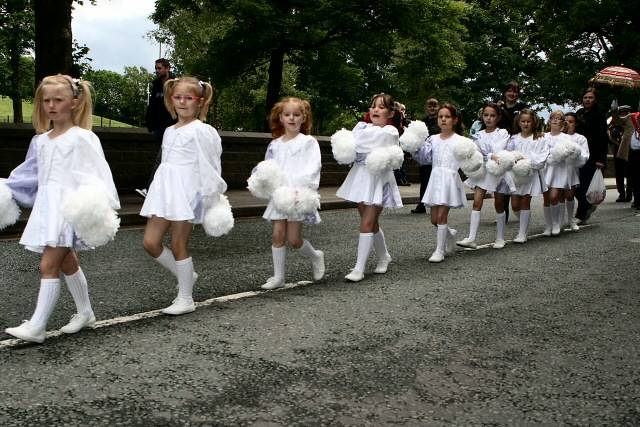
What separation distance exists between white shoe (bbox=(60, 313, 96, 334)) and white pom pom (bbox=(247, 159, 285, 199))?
5.89ft

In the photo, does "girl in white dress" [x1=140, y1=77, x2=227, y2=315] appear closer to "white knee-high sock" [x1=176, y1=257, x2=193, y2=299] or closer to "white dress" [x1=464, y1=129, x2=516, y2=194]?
"white knee-high sock" [x1=176, y1=257, x2=193, y2=299]

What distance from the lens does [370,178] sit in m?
6.96

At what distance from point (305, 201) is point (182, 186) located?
1108mm

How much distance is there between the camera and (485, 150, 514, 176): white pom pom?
9312 mm

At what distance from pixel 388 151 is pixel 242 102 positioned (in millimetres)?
33984

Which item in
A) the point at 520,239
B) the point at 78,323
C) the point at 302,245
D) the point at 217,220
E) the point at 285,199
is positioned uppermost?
the point at 285,199

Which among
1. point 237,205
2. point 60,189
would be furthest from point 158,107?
point 60,189

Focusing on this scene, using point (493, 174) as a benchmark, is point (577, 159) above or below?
above

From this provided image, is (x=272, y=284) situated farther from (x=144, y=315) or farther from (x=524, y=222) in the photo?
(x=524, y=222)

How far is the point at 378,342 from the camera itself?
4734mm

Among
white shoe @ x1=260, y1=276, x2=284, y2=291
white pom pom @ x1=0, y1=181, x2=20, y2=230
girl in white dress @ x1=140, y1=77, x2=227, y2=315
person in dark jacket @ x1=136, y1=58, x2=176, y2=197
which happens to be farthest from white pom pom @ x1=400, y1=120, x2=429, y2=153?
person in dark jacket @ x1=136, y1=58, x2=176, y2=197

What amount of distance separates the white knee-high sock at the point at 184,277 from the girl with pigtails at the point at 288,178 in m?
0.95

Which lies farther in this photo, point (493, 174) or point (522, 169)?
point (522, 169)

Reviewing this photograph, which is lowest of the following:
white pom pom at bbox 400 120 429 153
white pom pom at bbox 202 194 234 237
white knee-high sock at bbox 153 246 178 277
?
white knee-high sock at bbox 153 246 178 277
